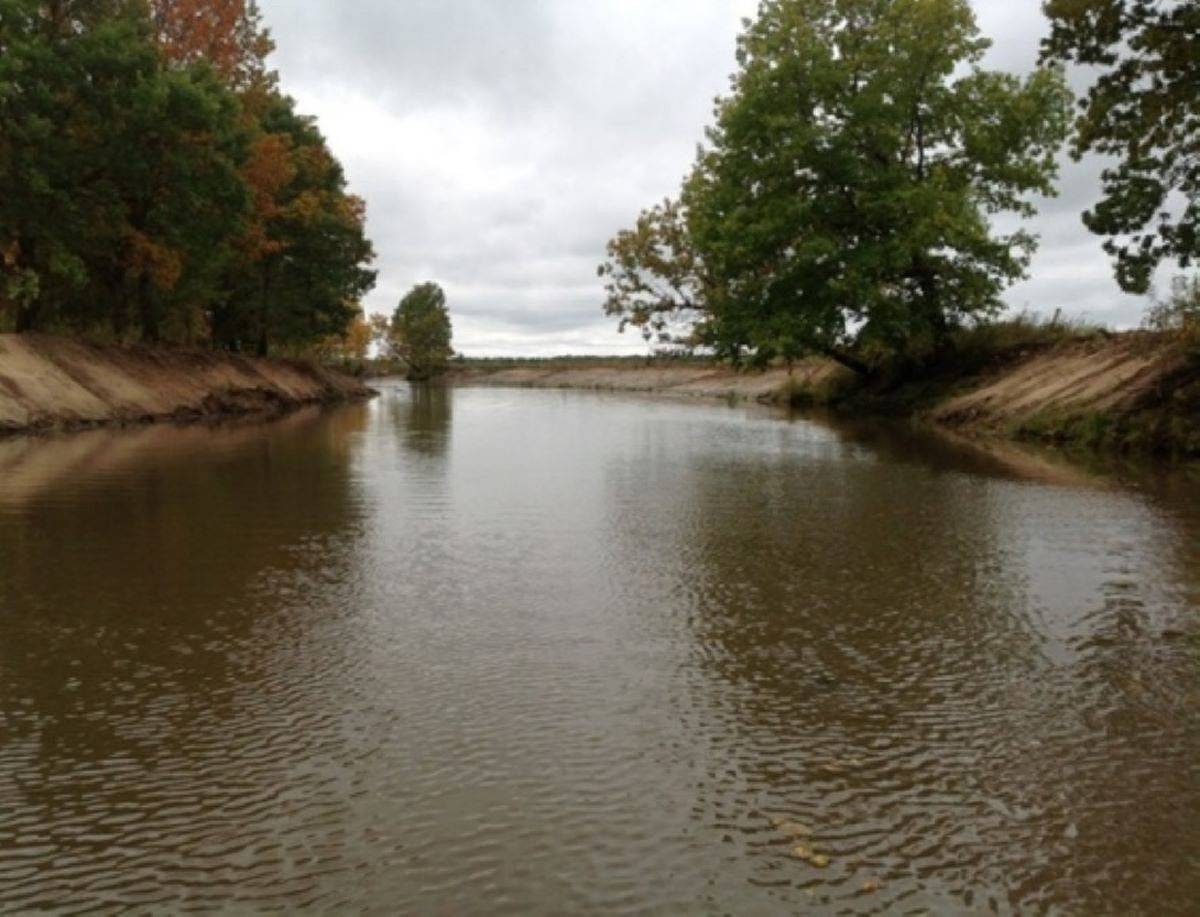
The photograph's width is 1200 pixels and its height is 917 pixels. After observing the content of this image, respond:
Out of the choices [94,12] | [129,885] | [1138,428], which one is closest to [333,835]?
[129,885]

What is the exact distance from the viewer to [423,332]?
441 ft

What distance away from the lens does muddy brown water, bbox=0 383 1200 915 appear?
3.16m

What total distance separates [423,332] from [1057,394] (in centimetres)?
11763

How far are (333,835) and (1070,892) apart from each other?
252 centimetres

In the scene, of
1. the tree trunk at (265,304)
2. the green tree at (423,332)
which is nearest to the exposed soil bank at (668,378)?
→ the green tree at (423,332)

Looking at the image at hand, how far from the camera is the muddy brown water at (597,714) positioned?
3.16 metres

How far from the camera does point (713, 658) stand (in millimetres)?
5613

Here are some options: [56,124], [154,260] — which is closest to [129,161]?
[56,124]

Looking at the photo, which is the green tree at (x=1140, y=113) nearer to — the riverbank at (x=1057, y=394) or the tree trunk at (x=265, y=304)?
the riverbank at (x=1057, y=394)

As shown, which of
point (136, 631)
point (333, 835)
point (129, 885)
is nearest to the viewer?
point (129, 885)

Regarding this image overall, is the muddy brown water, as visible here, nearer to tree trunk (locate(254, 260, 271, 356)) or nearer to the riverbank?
the riverbank

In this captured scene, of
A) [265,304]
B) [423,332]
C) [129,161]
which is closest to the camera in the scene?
[129,161]

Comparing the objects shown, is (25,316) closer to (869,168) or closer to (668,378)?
(869,168)

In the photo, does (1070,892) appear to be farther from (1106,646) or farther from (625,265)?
(625,265)
